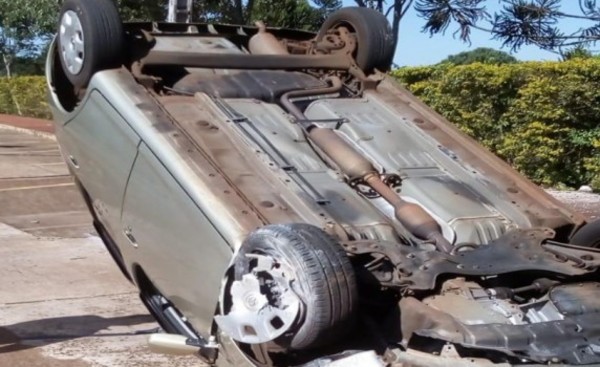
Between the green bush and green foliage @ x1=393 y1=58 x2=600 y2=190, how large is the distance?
20.5 m

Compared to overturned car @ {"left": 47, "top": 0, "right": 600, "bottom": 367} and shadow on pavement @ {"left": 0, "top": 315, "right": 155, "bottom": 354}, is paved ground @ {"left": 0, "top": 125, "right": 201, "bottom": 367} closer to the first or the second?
shadow on pavement @ {"left": 0, "top": 315, "right": 155, "bottom": 354}

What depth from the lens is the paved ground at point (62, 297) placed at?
6625 millimetres

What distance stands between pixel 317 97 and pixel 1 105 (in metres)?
32.6

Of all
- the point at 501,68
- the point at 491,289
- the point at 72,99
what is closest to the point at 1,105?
the point at 501,68

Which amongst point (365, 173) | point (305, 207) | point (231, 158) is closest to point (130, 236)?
point (231, 158)

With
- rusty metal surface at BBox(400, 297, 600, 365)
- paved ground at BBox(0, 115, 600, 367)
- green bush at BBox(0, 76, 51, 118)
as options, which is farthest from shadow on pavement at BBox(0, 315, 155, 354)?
green bush at BBox(0, 76, 51, 118)

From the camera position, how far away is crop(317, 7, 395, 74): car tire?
668cm

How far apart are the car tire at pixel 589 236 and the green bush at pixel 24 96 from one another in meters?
28.3

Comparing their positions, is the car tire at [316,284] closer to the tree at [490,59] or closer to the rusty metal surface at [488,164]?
the rusty metal surface at [488,164]

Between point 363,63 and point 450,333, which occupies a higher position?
point 363,63

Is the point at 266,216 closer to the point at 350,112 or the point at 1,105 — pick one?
the point at 350,112

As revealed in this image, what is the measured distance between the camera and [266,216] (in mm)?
5035

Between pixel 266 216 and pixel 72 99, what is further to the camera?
pixel 72 99

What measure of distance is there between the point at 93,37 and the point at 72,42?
279mm
